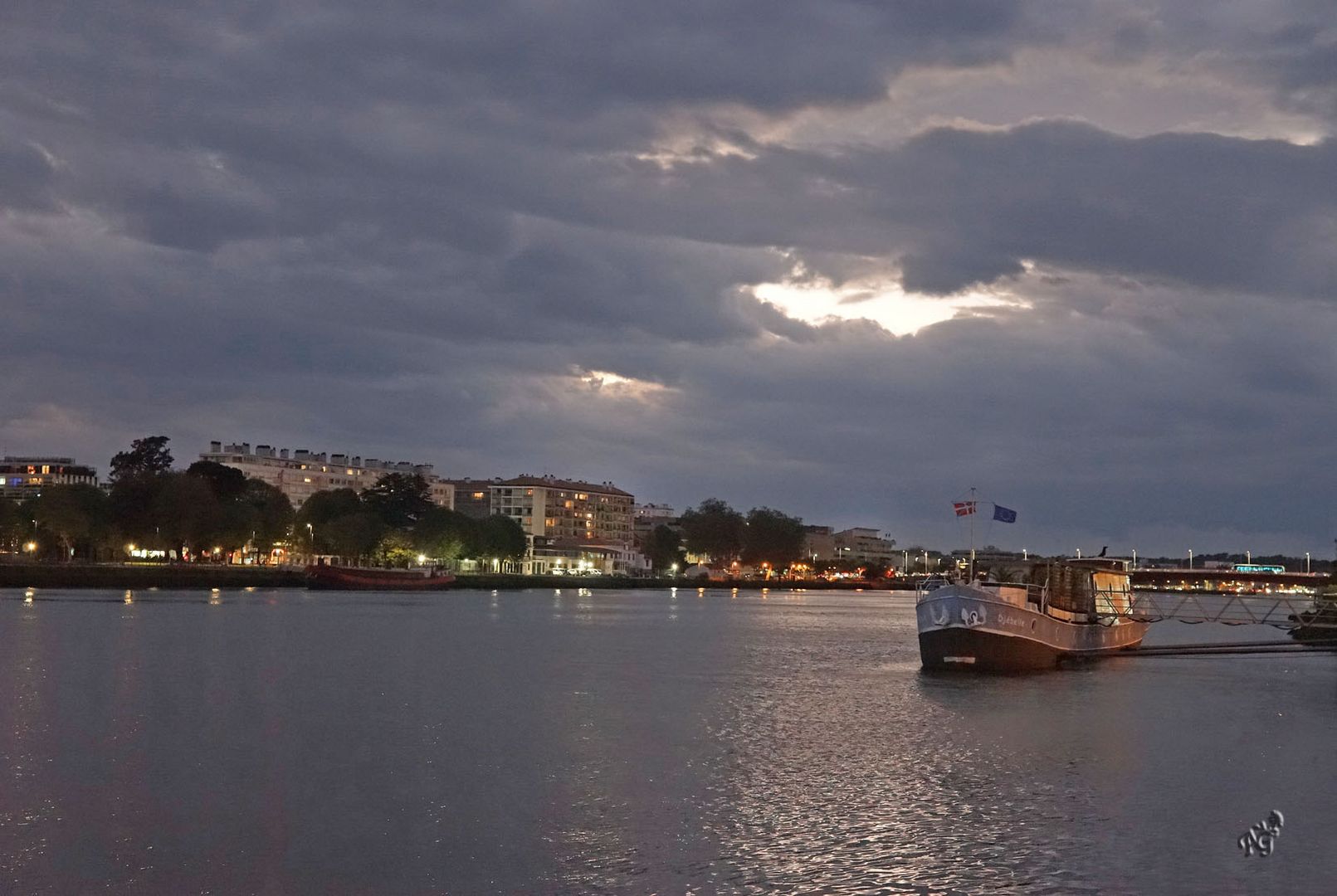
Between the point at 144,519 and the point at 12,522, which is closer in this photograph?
the point at 144,519

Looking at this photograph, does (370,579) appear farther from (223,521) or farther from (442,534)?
(223,521)

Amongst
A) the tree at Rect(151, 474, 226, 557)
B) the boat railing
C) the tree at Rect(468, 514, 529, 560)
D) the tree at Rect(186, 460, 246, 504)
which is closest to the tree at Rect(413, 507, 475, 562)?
the tree at Rect(468, 514, 529, 560)

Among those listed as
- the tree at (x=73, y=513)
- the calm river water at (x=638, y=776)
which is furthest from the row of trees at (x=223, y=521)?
the calm river water at (x=638, y=776)

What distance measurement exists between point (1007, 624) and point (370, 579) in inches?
4531

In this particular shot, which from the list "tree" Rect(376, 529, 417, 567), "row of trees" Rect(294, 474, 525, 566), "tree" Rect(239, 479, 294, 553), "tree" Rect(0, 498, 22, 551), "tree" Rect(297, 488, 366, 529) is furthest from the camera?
"tree" Rect(376, 529, 417, 567)

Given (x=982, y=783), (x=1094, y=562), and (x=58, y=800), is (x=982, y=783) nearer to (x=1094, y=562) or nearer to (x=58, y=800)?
(x=58, y=800)

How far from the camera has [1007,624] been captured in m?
49.5

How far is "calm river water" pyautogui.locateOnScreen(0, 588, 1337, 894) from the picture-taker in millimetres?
18109

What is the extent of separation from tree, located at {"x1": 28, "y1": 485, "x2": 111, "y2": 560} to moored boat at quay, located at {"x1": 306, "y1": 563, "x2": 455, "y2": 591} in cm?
2464

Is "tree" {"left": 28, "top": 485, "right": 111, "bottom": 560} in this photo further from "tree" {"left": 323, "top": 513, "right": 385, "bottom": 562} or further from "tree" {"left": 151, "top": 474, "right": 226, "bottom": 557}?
"tree" {"left": 323, "top": 513, "right": 385, "bottom": 562}

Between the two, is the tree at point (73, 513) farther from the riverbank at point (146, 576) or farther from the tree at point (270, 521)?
the tree at point (270, 521)

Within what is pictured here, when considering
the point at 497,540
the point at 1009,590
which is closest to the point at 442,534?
the point at 497,540

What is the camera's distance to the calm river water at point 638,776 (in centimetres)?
1811

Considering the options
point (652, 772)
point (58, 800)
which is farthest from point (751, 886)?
point (58, 800)
